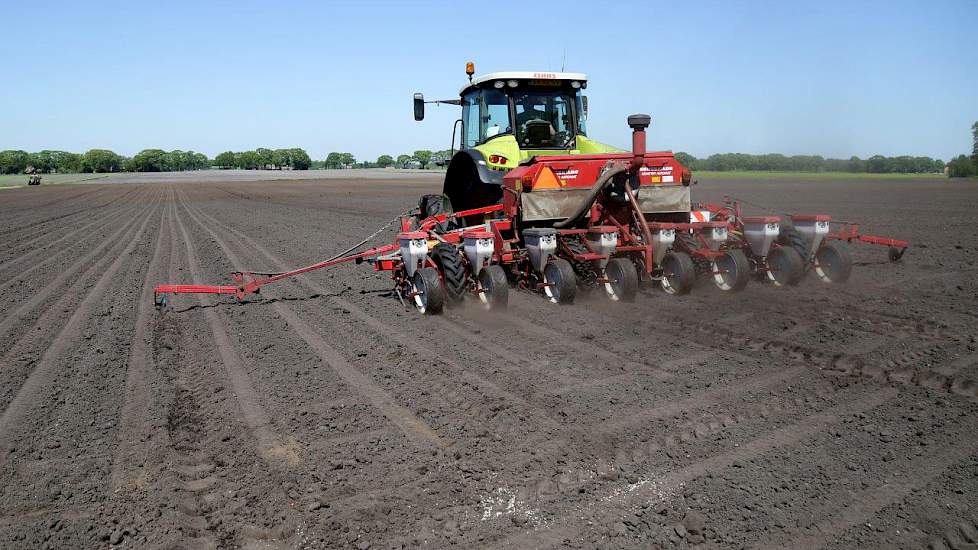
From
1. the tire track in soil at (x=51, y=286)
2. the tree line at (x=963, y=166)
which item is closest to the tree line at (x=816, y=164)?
the tree line at (x=963, y=166)

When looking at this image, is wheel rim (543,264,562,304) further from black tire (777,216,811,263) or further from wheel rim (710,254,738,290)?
black tire (777,216,811,263)

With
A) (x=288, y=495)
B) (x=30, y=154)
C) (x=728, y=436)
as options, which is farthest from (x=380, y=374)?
(x=30, y=154)

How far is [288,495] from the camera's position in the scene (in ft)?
10.5

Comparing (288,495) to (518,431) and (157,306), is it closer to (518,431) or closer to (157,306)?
(518,431)

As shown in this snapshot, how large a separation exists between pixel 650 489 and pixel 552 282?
4110 millimetres

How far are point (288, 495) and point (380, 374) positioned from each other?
1.80 m

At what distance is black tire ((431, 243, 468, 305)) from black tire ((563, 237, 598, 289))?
128 centimetres

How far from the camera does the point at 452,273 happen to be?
699cm

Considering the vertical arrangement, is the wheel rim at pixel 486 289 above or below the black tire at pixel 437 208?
below

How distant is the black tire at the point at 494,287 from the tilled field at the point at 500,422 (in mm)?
195

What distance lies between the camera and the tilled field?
2963 mm

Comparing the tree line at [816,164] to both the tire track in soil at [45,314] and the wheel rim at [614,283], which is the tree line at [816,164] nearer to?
the wheel rim at [614,283]

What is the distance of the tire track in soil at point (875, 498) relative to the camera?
2775 millimetres

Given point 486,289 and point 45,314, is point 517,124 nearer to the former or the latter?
point 486,289
